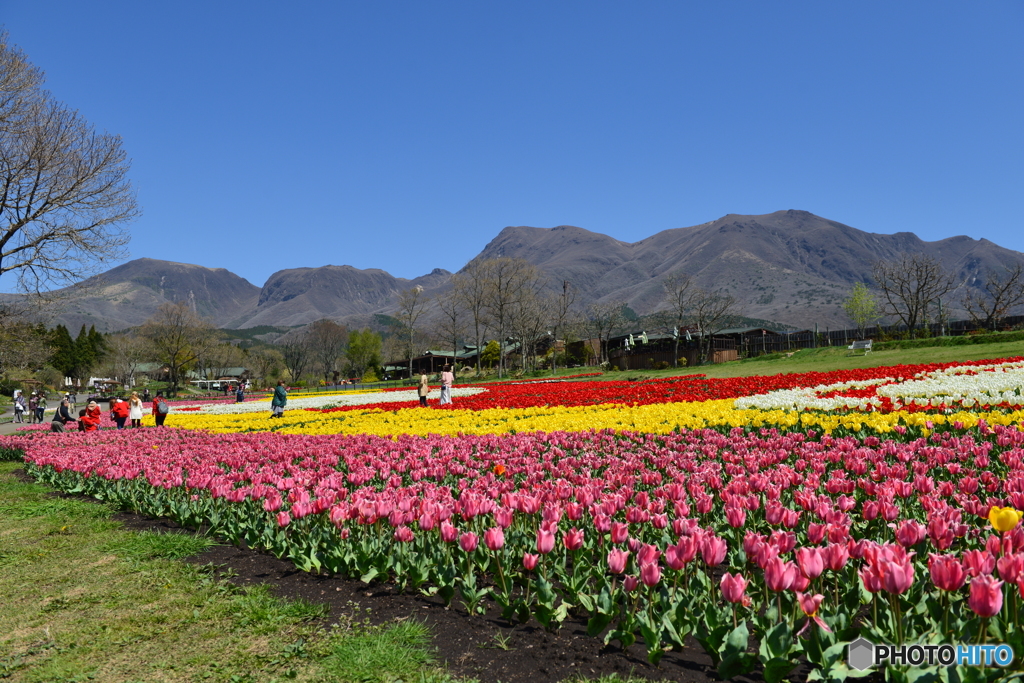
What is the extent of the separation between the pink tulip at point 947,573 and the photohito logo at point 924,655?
1.11ft

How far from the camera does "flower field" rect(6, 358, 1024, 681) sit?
2.86 m

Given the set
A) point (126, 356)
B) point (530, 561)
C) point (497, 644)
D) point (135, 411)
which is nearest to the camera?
point (497, 644)

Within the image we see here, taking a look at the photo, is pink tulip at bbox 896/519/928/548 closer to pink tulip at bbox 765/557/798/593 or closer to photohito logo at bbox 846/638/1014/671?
photohito logo at bbox 846/638/1014/671

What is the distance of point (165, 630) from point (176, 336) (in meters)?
83.4

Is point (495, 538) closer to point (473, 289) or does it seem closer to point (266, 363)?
point (473, 289)

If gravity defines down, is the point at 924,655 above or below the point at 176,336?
below

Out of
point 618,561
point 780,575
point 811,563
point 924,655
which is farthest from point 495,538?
point 924,655

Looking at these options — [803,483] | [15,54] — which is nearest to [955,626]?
[803,483]

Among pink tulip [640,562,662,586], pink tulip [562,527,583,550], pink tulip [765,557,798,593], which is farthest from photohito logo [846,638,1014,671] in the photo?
pink tulip [562,527,583,550]

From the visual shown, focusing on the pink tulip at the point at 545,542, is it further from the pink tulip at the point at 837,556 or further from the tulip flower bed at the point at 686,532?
the pink tulip at the point at 837,556

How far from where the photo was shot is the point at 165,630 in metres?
4.05

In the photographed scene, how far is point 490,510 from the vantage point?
15.0 feet

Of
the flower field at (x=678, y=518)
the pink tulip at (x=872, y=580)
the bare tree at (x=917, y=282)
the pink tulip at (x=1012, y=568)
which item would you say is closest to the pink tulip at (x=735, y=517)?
the flower field at (x=678, y=518)

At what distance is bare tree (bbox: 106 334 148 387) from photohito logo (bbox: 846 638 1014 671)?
101 m
